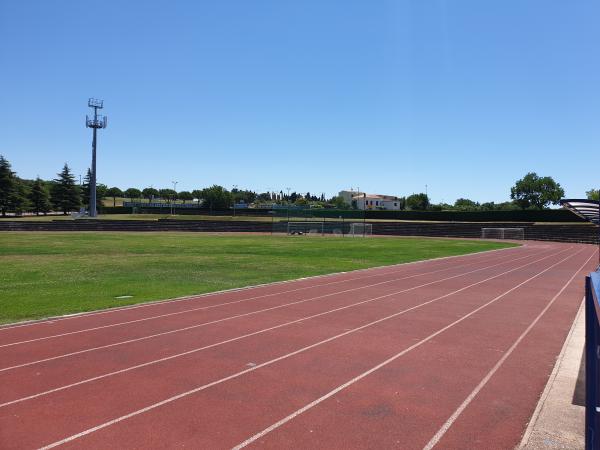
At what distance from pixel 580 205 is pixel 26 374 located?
773cm

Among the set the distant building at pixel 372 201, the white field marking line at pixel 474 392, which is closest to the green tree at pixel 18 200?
the white field marking line at pixel 474 392

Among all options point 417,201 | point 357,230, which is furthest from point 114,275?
point 417,201

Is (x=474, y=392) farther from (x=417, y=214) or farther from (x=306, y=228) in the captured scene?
(x=417, y=214)

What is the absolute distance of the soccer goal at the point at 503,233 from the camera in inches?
2188

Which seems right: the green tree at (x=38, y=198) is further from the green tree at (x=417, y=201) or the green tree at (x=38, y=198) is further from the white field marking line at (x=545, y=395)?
the white field marking line at (x=545, y=395)

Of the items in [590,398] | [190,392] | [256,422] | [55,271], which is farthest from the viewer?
[55,271]

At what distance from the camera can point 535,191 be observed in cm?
12412

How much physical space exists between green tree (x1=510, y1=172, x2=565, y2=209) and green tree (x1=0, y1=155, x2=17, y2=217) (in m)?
114

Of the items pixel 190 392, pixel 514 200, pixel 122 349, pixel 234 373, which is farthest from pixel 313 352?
pixel 514 200

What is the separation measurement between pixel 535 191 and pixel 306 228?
297 ft

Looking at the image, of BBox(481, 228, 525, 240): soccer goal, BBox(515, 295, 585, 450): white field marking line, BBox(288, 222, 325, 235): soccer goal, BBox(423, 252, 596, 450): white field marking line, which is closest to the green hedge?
BBox(288, 222, 325, 235): soccer goal

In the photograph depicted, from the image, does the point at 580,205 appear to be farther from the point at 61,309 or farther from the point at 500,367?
the point at 61,309

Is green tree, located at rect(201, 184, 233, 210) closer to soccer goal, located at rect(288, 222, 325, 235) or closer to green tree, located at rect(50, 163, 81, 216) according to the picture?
green tree, located at rect(50, 163, 81, 216)

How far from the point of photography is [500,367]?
7340mm
